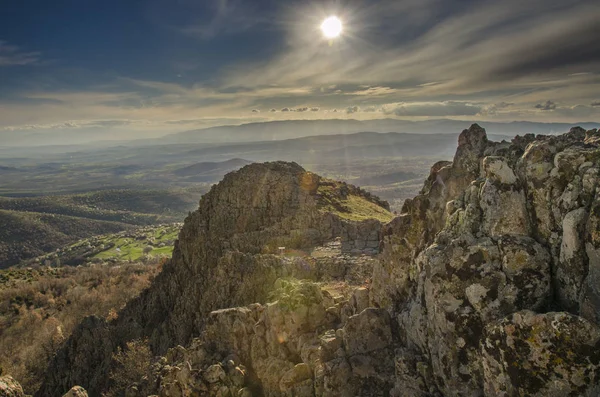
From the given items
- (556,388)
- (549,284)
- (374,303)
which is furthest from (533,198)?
(374,303)

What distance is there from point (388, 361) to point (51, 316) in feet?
351

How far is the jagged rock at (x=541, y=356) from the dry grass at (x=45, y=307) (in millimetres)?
74385

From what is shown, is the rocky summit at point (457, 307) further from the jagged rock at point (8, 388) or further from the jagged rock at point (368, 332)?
the jagged rock at point (8, 388)

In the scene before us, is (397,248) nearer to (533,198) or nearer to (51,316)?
(533,198)

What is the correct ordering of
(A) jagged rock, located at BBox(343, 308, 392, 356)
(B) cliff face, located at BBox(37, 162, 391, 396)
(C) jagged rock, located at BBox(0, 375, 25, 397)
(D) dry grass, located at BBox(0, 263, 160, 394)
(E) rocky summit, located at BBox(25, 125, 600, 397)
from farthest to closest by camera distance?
(D) dry grass, located at BBox(0, 263, 160, 394) < (B) cliff face, located at BBox(37, 162, 391, 396) < (C) jagged rock, located at BBox(0, 375, 25, 397) < (A) jagged rock, located at BBox(343, 308, 392, 356) < (E) rocky summit, located at BBox(25, 125, 600, 397)

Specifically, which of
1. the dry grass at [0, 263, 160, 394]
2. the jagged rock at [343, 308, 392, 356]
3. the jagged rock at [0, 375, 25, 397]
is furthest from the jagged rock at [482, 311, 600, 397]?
the dry grass at [0, 263, 160, 394]

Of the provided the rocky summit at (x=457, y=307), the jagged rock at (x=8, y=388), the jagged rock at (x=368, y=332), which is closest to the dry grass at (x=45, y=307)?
the jagged rock at (x=8, y=388)

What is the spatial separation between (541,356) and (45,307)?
13058 centimetres

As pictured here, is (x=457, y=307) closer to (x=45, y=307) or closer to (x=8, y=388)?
(x=8, y=388)

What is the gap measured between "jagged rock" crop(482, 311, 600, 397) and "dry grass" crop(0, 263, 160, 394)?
244 ft

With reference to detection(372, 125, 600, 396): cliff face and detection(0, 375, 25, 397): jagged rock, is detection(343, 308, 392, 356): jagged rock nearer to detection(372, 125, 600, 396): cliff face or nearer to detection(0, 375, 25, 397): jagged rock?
detection(372, 125, 600, 396): cliff face

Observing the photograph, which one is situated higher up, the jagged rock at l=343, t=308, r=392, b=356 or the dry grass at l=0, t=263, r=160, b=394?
the jagged rock at l=343, t=308, r=392, b=356

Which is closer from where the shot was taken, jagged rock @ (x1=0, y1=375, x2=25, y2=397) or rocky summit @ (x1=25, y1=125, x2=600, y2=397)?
rocky summit @ (x1=25, y1=125, x2=600, y2=397)

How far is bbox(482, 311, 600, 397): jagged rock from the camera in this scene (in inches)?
485
